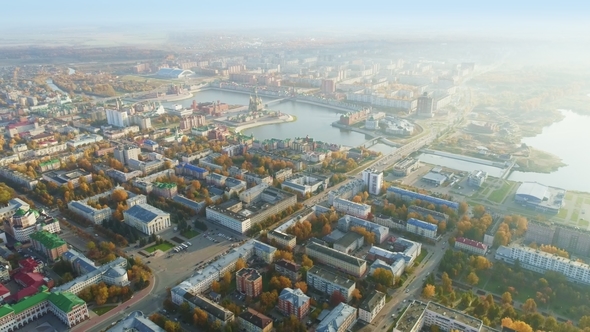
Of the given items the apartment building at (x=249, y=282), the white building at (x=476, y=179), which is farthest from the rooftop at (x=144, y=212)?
the white building at (x=476, y=179)

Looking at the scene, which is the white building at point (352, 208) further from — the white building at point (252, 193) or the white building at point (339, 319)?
the white building at point (339, 319)

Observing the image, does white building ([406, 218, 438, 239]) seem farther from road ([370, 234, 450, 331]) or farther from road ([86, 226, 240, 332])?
road ([86, 226, 240, 332])

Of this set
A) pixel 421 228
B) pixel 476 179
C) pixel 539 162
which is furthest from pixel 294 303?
pixel 539 162

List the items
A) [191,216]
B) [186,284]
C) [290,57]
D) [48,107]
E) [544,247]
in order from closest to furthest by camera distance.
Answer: [186,284] → [544,247] → [191,216] → [48,107] → [290,57]

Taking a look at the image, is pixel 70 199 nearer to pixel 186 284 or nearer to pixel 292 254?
pixel 186 284

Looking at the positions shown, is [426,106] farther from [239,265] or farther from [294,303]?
[294,303]

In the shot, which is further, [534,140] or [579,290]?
[534,140]

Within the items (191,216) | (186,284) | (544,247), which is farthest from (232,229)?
(544,247)
